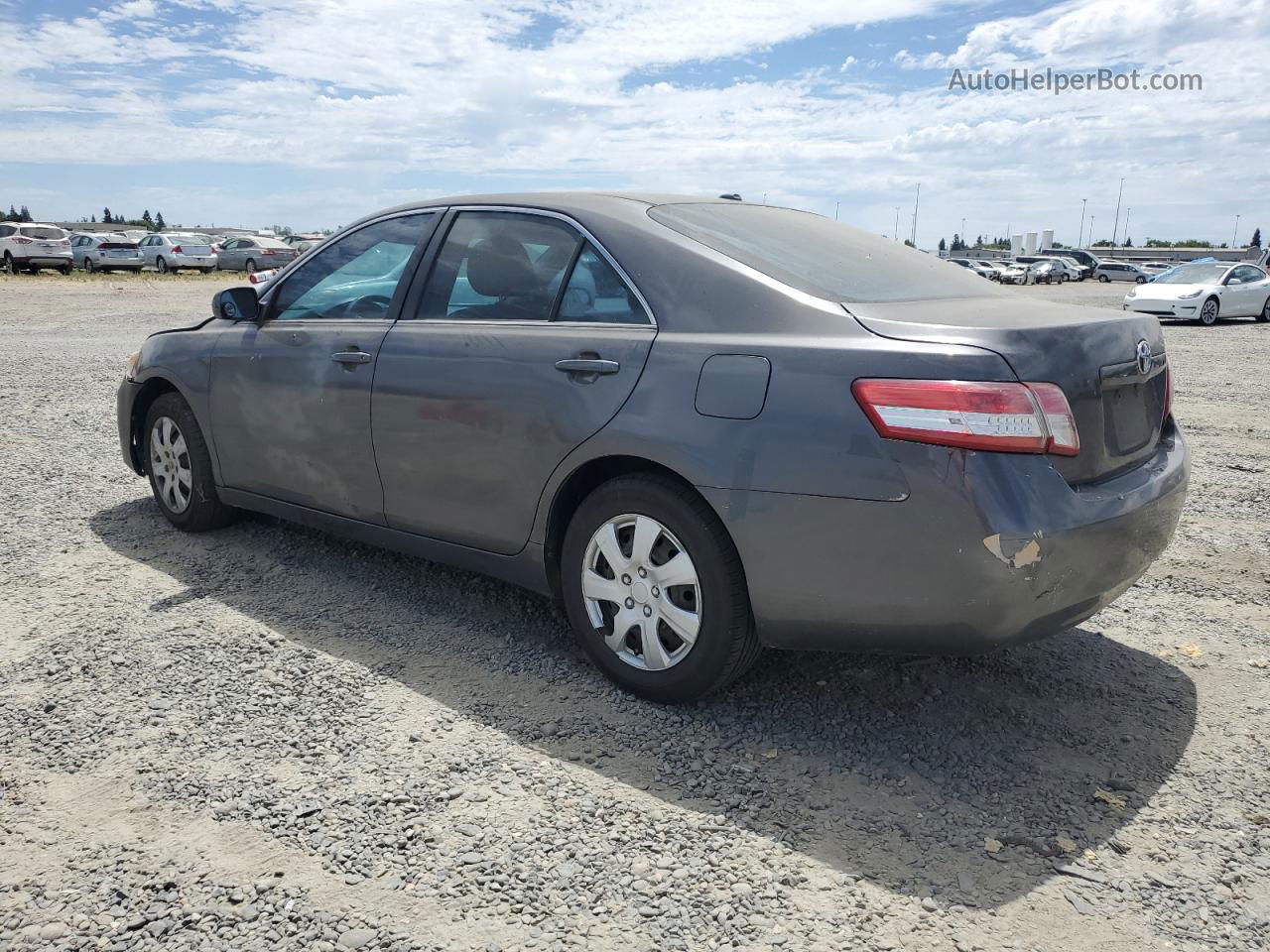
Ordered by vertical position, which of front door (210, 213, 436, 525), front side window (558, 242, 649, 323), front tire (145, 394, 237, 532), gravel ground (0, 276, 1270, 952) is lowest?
gravel ground (0, 276, 1270, 952)

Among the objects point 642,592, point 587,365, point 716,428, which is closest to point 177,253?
point 587,365

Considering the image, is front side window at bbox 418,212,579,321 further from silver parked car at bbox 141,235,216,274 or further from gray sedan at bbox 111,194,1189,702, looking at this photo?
silver parked car at bbox 141,235,216,274

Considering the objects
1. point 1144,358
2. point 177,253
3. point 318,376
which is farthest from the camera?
point 177,253

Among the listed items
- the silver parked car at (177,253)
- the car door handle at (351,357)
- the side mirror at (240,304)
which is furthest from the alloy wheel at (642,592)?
the silver parked car at (177,253)

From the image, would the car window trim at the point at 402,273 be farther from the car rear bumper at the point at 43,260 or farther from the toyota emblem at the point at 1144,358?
the car rear bumper at the point at 43,260

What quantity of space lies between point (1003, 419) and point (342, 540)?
3.51 m

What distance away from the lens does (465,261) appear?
4039mm

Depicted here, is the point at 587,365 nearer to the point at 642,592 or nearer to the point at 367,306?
the point at 642,592

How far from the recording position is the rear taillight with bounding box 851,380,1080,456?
8.92 ft

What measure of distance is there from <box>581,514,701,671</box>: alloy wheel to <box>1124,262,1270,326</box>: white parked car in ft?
72.4

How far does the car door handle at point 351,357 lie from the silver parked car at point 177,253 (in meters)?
36.7

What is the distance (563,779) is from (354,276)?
2483 mm

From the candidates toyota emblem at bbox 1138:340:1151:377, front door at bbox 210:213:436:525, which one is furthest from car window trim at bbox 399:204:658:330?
toyota emblem at bbox 1138:340:1151:377

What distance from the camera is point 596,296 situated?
354 cm
